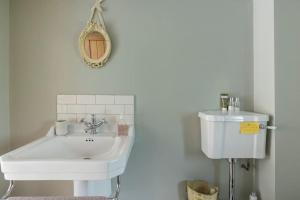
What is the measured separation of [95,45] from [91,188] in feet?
3.14

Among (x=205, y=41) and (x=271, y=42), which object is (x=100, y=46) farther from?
(x=271, y=42)

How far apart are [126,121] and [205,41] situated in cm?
83

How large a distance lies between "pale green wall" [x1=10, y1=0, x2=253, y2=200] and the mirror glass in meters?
0.09

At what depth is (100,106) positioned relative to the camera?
1.56 m

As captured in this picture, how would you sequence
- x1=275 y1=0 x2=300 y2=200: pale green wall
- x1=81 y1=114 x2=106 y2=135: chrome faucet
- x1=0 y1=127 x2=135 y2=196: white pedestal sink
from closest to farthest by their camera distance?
x1=0 y1=127 x2=135 y2=196: white pedestal sink < x1=275 y1=0 x2=300 y2=200: pale green wall < x1=81 y1=114 x2=106 y2=135: chrome faucet

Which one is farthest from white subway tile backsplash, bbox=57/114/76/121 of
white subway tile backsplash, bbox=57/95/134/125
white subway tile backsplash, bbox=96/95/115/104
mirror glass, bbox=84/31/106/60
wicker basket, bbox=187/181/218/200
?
wicker basket, bbox=187/181/218/200

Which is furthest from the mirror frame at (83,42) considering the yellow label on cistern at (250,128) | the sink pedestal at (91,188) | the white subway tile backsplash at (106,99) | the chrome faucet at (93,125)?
the yellow label on cistern at (250,128)

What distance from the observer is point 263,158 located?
141 centimetres

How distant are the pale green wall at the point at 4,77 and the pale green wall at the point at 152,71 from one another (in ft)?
0.13

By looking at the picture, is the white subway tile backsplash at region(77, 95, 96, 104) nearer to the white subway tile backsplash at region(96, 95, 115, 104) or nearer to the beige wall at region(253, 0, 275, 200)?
the white subway tile backsplash at region(96, 95, 115, 104)

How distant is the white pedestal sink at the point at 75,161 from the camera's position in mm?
918

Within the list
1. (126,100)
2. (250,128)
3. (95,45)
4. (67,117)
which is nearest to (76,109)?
(67,117)

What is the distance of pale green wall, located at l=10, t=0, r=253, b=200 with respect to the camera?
1.55 metres

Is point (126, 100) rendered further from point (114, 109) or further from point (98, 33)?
point (98, 33)
